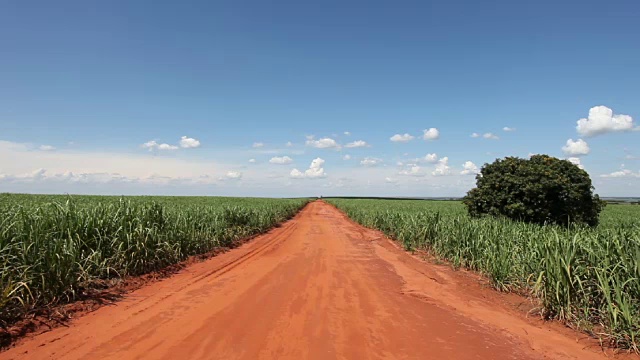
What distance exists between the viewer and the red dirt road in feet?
14.6

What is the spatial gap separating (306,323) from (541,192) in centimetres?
1557

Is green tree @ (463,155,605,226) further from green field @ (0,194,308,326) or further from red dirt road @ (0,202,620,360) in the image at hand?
green field @ (0,194,308,326)

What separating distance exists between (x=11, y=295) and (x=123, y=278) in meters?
2.62

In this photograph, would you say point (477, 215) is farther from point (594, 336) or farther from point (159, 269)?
point (159, 269)

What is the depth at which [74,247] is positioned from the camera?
6.78 meters

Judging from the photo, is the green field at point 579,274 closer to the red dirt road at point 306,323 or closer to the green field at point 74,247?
the red dirt road at point 306,323

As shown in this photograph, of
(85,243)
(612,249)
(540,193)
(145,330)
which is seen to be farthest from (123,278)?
(540,193)

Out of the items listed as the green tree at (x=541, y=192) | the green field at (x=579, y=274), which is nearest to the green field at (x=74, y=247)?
the green field at (x=579, y=274)

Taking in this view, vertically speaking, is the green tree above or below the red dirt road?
above

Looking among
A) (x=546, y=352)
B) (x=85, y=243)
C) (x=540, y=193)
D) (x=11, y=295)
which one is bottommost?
(x=546, y=352)

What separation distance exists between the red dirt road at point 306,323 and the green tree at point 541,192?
9.89 m

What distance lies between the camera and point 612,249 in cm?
587

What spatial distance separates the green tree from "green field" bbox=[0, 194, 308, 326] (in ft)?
48.7

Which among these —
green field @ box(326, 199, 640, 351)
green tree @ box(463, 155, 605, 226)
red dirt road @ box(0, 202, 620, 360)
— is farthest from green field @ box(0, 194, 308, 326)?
green tree @ box(463, 155, 605, 226)
